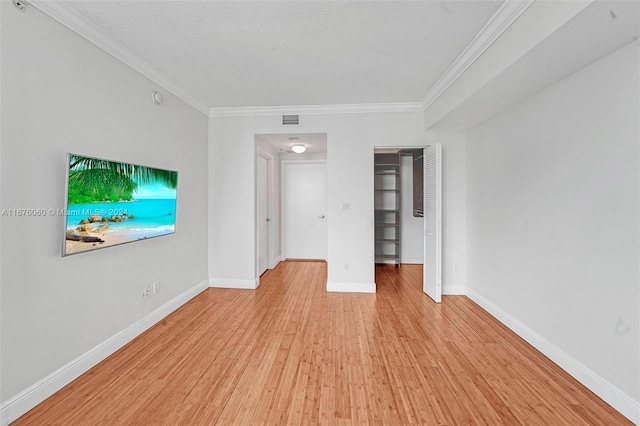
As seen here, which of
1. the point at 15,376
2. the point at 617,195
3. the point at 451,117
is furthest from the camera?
the point at 451,117

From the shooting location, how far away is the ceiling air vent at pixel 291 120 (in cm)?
427

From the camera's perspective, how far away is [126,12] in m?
2.15

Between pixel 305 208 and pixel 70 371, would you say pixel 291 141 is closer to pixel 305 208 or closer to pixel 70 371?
pixel 305 208

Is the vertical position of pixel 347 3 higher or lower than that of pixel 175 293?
higher

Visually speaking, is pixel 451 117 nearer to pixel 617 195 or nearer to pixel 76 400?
pixel 617 195

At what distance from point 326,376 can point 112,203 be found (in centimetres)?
221

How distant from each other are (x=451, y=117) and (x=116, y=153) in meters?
3.55

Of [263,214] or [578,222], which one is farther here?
[263,214]

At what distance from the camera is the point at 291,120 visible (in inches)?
169

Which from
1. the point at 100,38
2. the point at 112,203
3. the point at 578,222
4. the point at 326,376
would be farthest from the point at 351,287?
the point at 100,38

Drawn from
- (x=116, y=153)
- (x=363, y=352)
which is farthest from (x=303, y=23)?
(x=363, y=352)

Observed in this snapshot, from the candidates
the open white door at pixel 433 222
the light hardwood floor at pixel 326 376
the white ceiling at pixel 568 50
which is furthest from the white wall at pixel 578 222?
the open white door at pixel 433 222

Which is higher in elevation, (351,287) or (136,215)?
(136,215)

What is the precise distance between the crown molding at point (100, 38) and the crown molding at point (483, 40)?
10.0 feet
